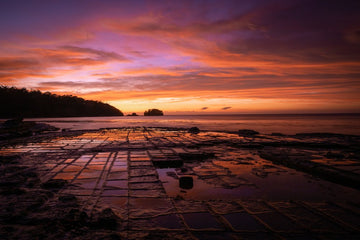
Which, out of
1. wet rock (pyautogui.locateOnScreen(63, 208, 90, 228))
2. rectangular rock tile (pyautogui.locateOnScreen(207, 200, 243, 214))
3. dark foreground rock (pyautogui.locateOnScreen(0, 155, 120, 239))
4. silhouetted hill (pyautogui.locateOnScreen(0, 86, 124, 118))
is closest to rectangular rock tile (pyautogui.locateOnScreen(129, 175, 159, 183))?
dark foreground rock (pyautogui.locateOnScreen(0, 155, 120, 239))

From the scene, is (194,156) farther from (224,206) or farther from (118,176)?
(224,206)

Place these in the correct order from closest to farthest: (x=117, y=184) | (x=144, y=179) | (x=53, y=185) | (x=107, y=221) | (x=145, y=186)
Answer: (x=107, y=221)
(x=53, y=185)
(x=145, y=186)
(x=117, y=184)
(x=144, y=179)

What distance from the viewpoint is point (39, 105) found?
128 meters

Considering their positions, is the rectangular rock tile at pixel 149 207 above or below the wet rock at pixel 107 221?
below

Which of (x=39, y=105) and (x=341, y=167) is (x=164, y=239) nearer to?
(x=341, y=167)

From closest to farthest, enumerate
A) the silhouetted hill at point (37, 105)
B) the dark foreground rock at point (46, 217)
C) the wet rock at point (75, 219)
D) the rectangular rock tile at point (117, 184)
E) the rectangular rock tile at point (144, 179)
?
the dark foreground rock at point (46, 217)
the wet rock at point (75, 219)
the rectangular rock tile at point (117, 184)
the rectangular rock tile at point (144, 179)
the silhouetted hill at point (37, 105)

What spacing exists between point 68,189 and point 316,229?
5.44 meters

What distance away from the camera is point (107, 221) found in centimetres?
366

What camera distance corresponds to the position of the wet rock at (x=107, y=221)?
359 centimetres

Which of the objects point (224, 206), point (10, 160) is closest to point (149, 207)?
point (224, 206)

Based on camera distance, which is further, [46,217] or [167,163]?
[167,163]

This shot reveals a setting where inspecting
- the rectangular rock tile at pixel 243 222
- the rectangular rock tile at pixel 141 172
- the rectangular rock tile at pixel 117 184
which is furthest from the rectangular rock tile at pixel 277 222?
the rectangular rock tile at pixel 141 172

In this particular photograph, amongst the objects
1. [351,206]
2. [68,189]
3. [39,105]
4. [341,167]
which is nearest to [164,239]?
[68,189]

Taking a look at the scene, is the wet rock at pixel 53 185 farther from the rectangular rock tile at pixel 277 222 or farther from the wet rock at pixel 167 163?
the rectangular rock tile at pixel 277 222
